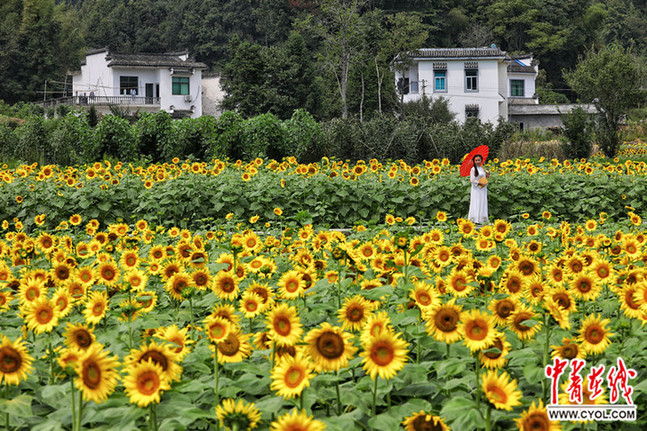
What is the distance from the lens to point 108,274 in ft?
9.10

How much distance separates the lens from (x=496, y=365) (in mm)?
1855

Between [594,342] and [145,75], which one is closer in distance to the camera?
[594,342]

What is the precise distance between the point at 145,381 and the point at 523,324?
116cm

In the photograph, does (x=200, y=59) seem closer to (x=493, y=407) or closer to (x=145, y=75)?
(x=145, y=75)

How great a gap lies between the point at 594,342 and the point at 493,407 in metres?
0.37

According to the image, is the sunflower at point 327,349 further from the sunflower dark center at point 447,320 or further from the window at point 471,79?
the window at point 471,79

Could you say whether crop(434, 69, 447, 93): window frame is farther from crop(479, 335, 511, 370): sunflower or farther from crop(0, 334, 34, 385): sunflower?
crop(0, 334, 34, 385): sunflower

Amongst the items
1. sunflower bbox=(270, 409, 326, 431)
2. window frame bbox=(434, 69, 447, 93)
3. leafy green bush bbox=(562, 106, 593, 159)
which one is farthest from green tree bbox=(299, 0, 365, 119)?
sunflower bbox=(270, 409, 326, 431)

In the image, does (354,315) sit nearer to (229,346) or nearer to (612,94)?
(229,346)

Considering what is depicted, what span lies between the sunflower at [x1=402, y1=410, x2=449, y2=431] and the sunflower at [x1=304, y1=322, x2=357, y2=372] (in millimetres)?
216

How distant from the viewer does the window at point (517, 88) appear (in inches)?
1563

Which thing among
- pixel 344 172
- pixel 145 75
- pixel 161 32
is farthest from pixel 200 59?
pixel 344 172

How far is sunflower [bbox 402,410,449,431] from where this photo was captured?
1.68 m

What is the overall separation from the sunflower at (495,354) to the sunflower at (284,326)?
515mm
